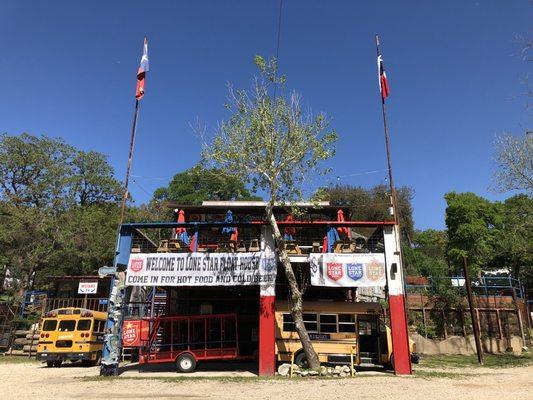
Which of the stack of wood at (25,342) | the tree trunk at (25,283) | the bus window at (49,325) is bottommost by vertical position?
the stack of wood at (25,342)

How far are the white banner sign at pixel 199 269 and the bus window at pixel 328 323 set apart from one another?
2.94m

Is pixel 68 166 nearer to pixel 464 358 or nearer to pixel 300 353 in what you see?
pixel 300 353

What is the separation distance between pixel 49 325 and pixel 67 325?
823 millimetres

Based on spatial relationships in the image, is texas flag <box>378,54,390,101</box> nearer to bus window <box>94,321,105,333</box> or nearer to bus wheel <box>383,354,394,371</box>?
bus wheel <box>383,354,394,371</box>

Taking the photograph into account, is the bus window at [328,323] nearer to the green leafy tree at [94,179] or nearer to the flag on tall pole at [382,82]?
the flag on tall pole at [382,82]

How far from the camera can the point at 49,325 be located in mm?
19500

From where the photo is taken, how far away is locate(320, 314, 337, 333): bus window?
56.4 ft

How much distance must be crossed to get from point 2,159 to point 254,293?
973 inches

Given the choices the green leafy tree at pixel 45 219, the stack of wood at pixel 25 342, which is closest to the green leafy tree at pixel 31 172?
the green leafy tree at pixel 45 219

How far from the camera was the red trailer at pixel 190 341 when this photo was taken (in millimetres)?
16984

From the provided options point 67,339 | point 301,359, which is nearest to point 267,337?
point 301,359

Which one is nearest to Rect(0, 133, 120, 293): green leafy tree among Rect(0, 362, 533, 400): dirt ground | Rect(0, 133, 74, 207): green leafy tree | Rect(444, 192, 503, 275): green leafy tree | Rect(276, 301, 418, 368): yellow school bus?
Rect(0, 133, 74, 207): green leafy tree

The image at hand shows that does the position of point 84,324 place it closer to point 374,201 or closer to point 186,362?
point 186,362

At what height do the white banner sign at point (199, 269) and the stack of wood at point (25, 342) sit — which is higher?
the white banner sign at point (199, 269)
